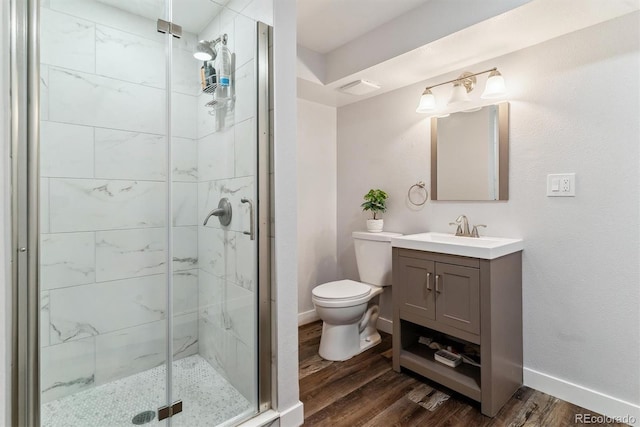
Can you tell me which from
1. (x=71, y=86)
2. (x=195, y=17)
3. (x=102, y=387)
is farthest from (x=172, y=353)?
(x=195, y=17)

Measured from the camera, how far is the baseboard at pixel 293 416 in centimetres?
155

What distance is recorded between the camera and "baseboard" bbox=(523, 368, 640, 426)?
1588 millimetres

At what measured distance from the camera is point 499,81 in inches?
75.3

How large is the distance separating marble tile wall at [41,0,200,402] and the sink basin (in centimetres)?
126

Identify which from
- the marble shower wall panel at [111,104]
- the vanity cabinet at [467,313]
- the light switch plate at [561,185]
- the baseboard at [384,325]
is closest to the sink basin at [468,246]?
the vanity cabinet at [467,313]

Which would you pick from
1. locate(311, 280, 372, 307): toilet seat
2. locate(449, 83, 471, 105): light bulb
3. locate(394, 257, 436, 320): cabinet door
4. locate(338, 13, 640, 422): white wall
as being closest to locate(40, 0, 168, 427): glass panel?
locate(311, 280, 372, 307): toilet seat

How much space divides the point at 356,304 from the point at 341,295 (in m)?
0.12

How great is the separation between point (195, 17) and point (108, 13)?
0.42m

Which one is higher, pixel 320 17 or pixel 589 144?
pixel 320 17

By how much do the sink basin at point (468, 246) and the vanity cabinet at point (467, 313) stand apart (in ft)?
0.10

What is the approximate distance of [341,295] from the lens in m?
2.19

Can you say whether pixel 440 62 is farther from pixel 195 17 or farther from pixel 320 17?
pixel 195 17

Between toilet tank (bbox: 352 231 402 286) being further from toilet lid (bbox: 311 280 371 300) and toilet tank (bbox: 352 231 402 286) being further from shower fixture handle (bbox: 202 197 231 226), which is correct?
shower fixture handle (bbox: 202 197 231 226)

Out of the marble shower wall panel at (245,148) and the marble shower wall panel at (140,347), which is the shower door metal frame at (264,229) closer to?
the marble shower wall panel at (245,148)
